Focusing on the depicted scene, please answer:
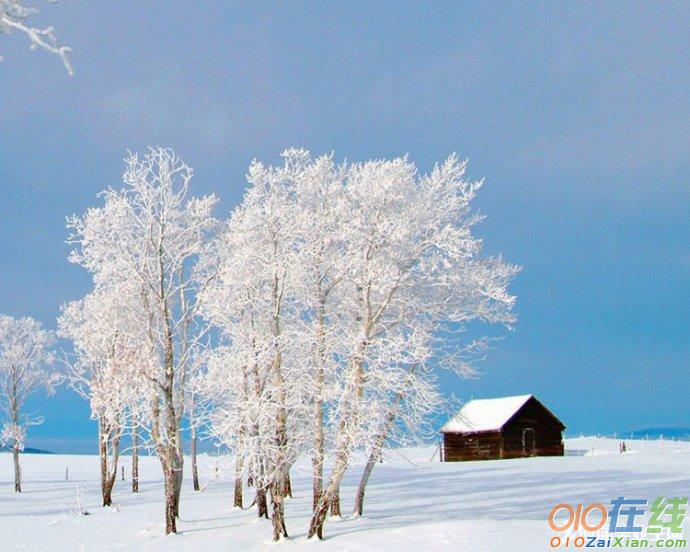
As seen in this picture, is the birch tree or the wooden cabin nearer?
the birch tree

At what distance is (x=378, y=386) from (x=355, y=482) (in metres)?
23.4

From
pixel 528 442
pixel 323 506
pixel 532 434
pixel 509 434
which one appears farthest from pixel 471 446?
pixel 323 506

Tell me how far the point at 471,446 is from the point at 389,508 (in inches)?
1270

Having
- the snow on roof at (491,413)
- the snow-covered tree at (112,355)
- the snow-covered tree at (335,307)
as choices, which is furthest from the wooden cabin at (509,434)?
the snow-covered tree at (335,307)

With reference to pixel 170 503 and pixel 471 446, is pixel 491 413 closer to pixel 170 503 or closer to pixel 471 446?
pixel 471 446

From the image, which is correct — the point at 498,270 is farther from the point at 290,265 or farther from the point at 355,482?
the point at 355,482

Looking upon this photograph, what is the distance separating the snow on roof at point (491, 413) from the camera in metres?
56.4

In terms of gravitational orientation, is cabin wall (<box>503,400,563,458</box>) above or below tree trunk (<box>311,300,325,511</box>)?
below

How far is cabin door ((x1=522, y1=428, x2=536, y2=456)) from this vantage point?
56.8 metres

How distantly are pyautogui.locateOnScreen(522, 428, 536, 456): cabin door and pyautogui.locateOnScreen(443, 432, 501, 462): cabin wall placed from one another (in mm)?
2594

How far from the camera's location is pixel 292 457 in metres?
20.1

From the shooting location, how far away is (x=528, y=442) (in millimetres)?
57094

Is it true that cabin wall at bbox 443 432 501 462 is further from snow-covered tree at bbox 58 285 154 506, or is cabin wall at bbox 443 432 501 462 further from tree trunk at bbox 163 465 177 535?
tree trunk at bbox 163 465 177 535

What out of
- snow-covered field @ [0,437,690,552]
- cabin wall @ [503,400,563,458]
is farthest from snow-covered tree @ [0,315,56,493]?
cabin wall @ [503,400,563,458]
